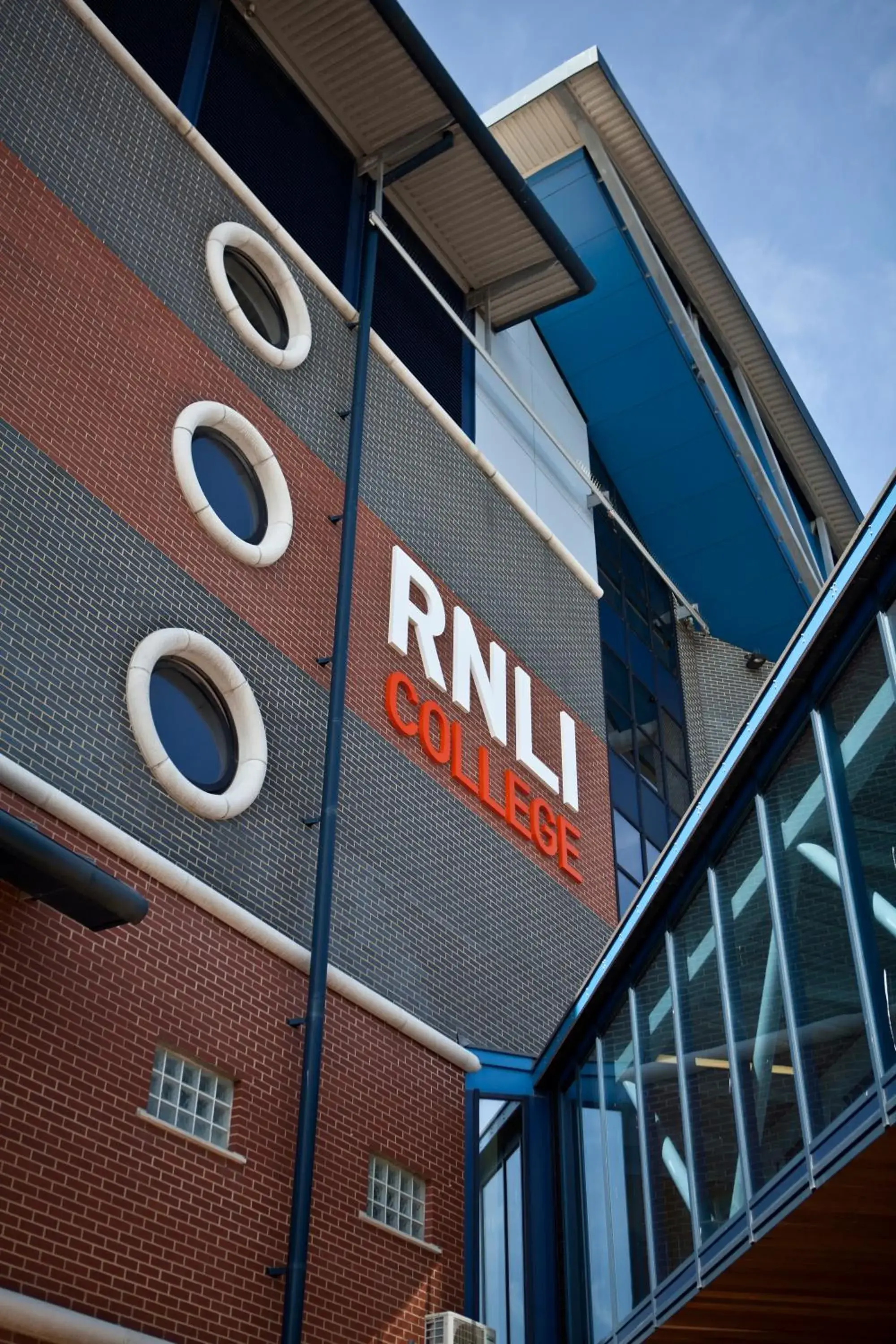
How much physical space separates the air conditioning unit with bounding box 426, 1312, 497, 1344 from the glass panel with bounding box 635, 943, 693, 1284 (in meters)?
1.88

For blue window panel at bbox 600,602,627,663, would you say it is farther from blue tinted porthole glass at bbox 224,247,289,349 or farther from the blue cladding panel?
blue tinted porthole glass at bbox 224,247,289,349

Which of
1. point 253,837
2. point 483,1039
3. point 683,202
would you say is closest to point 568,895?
point 483,1039

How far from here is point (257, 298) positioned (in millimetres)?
17969

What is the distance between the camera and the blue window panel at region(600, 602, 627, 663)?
24.9 metres

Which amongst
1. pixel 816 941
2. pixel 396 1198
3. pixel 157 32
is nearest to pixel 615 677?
pixel 157 32

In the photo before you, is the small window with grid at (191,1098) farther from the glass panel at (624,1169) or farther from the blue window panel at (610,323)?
the blue window panel at (610,323)

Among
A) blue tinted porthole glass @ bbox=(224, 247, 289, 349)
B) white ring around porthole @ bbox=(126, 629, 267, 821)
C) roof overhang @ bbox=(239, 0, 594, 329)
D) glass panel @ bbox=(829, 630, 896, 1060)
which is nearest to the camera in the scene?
glass panel @ bbox=(829, 630, 896, 1060)

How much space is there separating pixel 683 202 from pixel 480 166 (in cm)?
770

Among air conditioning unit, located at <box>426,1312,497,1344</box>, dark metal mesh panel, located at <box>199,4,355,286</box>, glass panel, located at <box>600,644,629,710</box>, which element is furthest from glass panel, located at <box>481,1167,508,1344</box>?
dark metal mesh panel, located at <box>199,4,355,286</box>

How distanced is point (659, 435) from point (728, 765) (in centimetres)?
1693

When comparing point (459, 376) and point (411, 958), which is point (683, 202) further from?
point (411, 958)

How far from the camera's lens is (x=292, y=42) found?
20281 mm

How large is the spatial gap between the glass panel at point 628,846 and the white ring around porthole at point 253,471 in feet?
26.4

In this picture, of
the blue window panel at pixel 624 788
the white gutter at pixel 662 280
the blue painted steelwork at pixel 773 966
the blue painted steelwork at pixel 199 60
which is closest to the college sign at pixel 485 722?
the blue window panel at pixel 624 788
